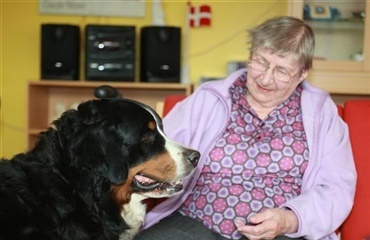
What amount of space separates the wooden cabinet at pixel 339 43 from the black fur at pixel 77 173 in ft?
6.36

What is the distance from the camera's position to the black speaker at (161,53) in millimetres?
3432

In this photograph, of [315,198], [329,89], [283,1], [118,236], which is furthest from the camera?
[283,1]

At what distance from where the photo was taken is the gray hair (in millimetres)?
1792

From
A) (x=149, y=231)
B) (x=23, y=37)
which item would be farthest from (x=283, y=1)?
(x=149, y=231)

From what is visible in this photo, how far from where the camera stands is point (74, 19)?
3.74 metres

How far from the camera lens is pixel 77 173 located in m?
1.37

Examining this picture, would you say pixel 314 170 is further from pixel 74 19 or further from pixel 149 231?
pixel 74 19

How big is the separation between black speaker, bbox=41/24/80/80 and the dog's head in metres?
2.08

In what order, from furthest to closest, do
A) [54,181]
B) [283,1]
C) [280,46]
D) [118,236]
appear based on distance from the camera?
[283,1]
[280,46]
[118,236]
[54,181]

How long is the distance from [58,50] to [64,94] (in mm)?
447

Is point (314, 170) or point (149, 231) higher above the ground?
point (314, 170)

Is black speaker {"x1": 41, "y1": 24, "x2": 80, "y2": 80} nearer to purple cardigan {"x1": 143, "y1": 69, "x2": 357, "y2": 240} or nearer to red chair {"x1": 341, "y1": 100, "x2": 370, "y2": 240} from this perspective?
purple cardigan {"x1": 143, "y1": 69, "x2": 357, "y2": 240}

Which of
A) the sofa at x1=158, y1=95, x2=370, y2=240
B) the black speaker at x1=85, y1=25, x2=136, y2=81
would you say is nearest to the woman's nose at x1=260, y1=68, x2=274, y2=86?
the sofa at x1=158, y1=95, x2=370, y2=240

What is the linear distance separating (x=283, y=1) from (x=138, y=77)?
117 cm
